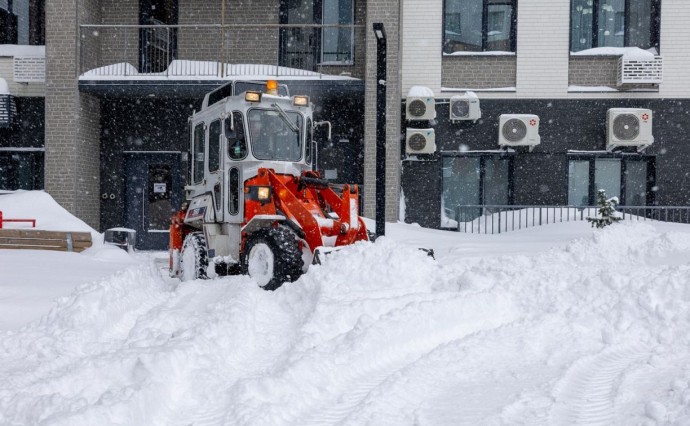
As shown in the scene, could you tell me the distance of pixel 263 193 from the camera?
350 inches

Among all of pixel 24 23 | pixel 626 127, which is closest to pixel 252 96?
pixel 626 127

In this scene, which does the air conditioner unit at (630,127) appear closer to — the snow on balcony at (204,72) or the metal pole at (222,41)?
the snow on balcony at (204,72)

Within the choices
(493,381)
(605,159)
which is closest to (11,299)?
(493,381)

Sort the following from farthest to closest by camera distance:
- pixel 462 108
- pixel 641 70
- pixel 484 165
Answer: pixel 484 165 < pixel 462 108 < pixel 641 70

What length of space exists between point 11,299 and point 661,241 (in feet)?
27.9

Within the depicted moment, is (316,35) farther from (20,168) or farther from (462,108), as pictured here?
(20,168)

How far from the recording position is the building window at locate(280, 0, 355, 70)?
16922mm

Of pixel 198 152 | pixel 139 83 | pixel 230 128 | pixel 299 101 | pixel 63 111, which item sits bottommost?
pixel 198 152

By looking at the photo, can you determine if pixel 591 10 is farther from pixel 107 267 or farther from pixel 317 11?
pixel 107 267

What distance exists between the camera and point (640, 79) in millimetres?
15719

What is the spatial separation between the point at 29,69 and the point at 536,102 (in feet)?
40.6

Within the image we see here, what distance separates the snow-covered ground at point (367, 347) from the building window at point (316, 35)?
9.48 meters

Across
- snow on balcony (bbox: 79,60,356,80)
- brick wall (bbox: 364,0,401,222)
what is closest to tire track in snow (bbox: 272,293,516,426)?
brick wall (bbox: 364,0,401,222)

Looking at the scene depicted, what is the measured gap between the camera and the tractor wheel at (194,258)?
9.54 m
